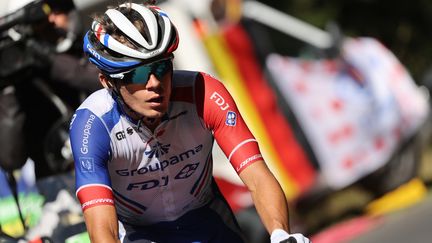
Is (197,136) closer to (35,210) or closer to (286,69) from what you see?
(35,210)

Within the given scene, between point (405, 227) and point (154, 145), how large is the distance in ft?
18.9

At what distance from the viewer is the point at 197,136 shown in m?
5.54

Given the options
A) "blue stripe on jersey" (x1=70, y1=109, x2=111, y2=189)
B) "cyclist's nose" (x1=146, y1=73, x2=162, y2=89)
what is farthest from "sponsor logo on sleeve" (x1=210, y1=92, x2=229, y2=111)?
"blue stripe on jersey" (x1=70, y1=109, x2=111, y2=189)

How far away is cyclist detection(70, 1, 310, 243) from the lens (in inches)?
201

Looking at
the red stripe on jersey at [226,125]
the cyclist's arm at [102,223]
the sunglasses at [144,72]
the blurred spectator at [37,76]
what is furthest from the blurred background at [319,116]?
the cyclist's arm at [102,223]

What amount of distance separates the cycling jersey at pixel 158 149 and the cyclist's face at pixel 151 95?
145mm

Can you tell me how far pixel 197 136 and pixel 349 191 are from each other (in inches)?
255

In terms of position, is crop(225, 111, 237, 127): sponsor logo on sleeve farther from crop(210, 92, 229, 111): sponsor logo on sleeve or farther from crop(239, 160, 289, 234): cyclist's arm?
crop(239, 160, 289, 234): cyclist's arm

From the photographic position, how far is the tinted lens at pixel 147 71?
5094 millimetres

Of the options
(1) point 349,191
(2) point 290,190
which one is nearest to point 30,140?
(2) point 290,190

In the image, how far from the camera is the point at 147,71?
5.10 metres

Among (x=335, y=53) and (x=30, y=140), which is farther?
(x=335, y=53)

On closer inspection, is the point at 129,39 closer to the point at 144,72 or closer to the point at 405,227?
the point at 144,72

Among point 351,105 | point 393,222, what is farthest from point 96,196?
point 351,105
